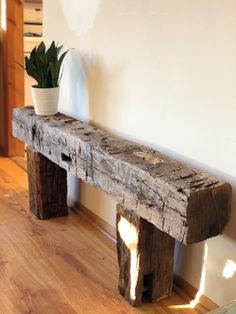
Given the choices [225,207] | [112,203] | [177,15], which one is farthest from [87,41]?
[225,207]

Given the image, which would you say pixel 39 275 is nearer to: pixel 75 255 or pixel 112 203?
pixel 75 255

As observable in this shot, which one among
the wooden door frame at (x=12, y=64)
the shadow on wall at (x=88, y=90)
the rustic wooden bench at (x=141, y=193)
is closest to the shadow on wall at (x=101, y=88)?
the shadow on wall at (x=88, y=90)

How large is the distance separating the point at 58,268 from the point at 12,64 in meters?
1.94

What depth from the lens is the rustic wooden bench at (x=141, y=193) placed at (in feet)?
4.81

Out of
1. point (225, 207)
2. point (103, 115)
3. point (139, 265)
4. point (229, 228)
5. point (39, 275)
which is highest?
point (103, 115)

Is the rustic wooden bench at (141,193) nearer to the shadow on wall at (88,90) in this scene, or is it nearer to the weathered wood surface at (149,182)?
the weathered wood surface at (149,182)

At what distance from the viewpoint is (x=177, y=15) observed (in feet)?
5.69

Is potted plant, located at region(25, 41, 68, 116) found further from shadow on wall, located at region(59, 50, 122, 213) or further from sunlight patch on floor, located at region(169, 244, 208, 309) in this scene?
sunlight patch on floor, located at region(169, 244, 208, 309)

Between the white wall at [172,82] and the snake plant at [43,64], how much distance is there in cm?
18

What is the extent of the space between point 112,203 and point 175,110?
0.73m

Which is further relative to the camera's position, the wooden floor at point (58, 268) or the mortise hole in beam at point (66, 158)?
the mortise hole in beam at point (66, 158)

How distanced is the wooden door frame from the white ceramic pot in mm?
1166

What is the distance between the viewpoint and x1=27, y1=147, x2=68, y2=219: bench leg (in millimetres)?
2418

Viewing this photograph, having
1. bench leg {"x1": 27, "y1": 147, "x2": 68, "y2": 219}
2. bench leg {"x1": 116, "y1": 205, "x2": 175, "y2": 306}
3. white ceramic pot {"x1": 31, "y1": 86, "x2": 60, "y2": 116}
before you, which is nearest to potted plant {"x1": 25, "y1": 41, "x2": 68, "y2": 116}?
white ceramic pot {"x1": 31, "y1": 86, "x2": 60, "y2": 116}
